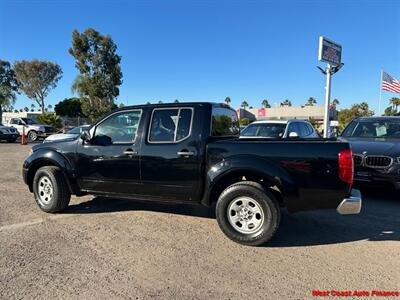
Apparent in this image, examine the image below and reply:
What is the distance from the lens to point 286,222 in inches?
221

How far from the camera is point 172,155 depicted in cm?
502

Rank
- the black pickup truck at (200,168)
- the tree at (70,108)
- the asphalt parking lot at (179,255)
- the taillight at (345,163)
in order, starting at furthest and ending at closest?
the tree at (70,108)
the black pickup truck at (200,168)
the taillight at (345,163)
the asphalt parking lot at (179,255)

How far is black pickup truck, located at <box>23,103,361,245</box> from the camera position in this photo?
173 inches

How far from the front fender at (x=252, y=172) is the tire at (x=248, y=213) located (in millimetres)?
156

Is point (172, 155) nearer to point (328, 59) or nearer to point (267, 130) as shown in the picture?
point (267, 130)


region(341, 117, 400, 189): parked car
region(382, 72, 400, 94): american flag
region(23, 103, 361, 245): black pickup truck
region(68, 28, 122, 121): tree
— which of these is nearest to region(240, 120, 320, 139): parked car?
region(341, 117, 400, 189): parked car

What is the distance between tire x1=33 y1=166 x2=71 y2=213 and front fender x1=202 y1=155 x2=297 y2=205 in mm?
2502

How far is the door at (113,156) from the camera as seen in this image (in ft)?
17.4

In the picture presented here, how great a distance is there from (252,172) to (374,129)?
5328 millimetres

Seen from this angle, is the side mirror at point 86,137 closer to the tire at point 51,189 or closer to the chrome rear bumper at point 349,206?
the tire at point 51,189

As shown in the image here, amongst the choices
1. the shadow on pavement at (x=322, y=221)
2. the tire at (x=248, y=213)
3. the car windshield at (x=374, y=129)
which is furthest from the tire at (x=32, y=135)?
the tire at (x=248, y=213)

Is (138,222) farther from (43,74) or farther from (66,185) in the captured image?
(43,74)

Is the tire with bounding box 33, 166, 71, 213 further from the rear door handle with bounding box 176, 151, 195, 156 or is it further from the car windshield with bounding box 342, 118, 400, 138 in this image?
the car windshield with bounding box 342, 118, 400, 138

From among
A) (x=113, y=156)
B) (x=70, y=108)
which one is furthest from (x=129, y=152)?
(x=70, y=108)
